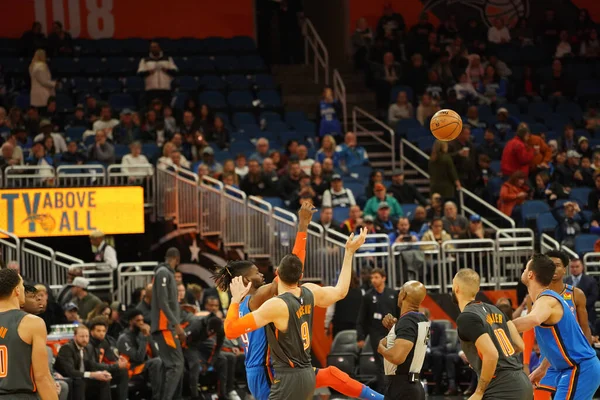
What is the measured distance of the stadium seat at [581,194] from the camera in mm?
19281

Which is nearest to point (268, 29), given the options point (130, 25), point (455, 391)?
point (130, 25)

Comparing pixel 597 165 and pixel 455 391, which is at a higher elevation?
pixel 597 165

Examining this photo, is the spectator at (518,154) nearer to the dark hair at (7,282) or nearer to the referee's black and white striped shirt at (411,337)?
the referee's black and white striped shirt at (411,337)

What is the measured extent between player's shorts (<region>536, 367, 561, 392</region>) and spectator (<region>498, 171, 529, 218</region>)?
392 inches

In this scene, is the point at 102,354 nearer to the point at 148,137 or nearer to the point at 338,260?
the point at 338,260

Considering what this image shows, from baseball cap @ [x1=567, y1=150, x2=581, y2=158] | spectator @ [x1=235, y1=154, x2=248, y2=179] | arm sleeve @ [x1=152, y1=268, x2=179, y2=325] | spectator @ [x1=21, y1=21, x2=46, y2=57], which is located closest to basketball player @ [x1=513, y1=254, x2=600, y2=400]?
arm sleeve @ [x1=152, y1=268, x2=179, y2=325]

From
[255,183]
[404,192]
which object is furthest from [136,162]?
[404,192]

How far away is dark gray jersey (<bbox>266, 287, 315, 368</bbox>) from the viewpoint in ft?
27.0

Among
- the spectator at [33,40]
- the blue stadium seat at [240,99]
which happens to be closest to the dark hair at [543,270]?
the blue stadium seat at [240,99]

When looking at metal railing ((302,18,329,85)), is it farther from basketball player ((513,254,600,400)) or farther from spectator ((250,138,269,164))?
basketball player ((513,254,600,400))

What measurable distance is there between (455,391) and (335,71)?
31.9 ft

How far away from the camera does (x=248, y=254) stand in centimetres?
1722

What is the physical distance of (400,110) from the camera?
22.3 metres

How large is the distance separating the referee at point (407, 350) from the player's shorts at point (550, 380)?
0.98 meters
